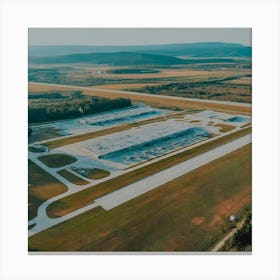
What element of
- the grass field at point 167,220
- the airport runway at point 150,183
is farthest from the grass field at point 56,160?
the grass field at point 167,220

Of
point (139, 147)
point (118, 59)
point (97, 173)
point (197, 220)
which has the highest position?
point (118, 59)

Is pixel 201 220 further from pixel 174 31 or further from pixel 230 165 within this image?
pixel 174 31

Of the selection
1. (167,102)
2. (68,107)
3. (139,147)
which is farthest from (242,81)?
(68,107)

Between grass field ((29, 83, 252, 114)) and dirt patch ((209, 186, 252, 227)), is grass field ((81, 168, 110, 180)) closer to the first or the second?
grass field ((29, 83, 252, 114))

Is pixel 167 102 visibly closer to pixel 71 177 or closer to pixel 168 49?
pixel 168 49

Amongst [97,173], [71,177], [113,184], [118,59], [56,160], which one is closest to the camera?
[113,184]

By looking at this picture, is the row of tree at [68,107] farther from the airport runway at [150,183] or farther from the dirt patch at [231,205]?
the dirt patch at [231,205]

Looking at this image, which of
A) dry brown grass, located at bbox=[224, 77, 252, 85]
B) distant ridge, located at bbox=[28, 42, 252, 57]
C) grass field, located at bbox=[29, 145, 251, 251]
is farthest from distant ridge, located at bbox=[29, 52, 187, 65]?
grass field, located at bbox=[29, 145, 251, 251]
